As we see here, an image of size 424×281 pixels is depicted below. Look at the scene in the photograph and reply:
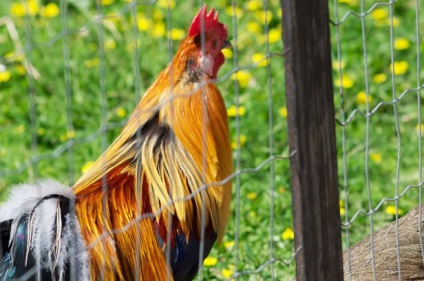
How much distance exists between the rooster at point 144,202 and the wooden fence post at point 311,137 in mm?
490

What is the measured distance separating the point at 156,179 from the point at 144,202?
0.10 metres

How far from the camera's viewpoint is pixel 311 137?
2.76m

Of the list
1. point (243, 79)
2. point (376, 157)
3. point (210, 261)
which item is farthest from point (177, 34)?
point (210, 261)

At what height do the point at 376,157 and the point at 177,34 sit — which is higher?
the point at 177,34

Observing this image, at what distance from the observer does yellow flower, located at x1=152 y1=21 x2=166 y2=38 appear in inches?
260

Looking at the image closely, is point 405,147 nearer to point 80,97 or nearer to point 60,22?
point 80,97

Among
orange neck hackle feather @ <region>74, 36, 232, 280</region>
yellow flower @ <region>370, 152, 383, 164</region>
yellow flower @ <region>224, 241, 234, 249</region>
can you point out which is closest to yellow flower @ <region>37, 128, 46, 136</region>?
yellow flower @ <region>224, 241, 234, 249</region>

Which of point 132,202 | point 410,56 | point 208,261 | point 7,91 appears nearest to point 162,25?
point 7,91

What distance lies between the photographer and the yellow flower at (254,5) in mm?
6992

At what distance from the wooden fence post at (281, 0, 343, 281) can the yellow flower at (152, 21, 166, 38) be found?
3921mm

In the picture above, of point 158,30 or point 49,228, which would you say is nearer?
point 49,228

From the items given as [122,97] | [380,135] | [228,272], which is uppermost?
[122,97]

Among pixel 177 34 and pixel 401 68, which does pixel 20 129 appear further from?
pixel 401 68

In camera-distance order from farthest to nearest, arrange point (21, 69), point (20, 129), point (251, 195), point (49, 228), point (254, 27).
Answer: point (254, 27) → point (21, 69) → point (20, 129) → point (251, 195) → point (49, 228)
